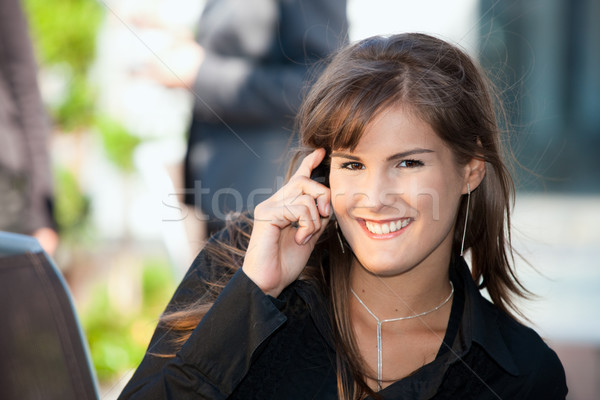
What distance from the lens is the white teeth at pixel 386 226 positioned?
Result: 5.47ft

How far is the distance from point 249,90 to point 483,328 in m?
1.20

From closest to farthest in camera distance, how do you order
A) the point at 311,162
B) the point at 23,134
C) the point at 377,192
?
the point at 377,192, the point at 311,162, the point at 23,134

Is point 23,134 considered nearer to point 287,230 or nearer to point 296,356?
point 287,230

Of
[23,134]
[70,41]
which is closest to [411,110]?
[23,134]

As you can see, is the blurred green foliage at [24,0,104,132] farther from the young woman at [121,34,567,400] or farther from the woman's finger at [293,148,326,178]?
the woman's finger at [293,148,326,178]

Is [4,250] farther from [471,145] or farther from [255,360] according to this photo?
[471,145]

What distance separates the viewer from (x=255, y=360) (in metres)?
1.60

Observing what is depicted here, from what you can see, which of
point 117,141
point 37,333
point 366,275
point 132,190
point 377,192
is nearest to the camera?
point 37,333

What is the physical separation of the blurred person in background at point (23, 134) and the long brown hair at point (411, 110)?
854 mm

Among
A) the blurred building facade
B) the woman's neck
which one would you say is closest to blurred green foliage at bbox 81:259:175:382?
the woman's neck

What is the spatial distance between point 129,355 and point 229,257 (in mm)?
2013

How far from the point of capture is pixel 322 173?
71.0 inches

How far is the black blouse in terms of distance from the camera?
4.96 feet

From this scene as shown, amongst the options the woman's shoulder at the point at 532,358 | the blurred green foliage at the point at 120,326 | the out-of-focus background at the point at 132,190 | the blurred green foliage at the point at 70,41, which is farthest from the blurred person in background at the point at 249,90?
the blurred green foliage at the point at 70,41
